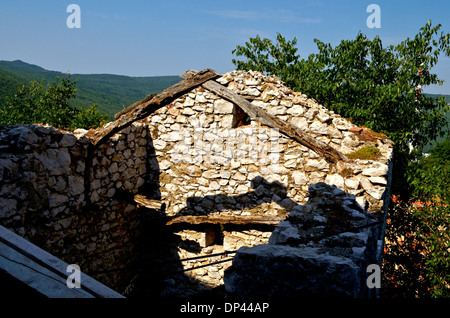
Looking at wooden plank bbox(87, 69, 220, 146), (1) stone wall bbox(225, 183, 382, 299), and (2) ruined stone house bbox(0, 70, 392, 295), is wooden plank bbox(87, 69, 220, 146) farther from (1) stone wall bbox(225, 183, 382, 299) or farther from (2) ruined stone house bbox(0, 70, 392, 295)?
(1) stone wall bbox(225, 183, 382, 299)

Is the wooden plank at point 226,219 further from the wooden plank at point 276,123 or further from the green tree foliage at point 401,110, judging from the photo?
the green tree foliage at point 401,110

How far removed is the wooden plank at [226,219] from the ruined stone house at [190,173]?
0.02m

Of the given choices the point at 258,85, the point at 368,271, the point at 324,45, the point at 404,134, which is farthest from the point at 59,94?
the point at 368,271

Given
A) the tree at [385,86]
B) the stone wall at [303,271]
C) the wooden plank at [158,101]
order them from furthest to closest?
the tree at [385,86]
the wooden plank at [158,101]
the stone wall at [303,271]

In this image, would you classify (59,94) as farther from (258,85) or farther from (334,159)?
(334,159)

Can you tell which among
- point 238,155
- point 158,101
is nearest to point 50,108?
point 158,101

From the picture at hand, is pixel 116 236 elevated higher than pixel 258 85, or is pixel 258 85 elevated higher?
pixel 258 85

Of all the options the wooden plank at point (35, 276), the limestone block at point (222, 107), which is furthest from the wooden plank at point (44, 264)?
the limestone block at point (222, 107)

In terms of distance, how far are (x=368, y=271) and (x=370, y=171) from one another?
2.68m

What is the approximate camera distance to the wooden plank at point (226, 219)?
595 centimetres

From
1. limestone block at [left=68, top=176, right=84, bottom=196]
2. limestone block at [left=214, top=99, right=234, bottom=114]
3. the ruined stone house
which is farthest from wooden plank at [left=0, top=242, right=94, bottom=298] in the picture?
limestone block at [left=214, top=99, right=234, bottom=114]

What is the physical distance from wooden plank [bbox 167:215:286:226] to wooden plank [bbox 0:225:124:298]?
4.87m

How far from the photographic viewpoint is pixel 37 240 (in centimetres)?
463
